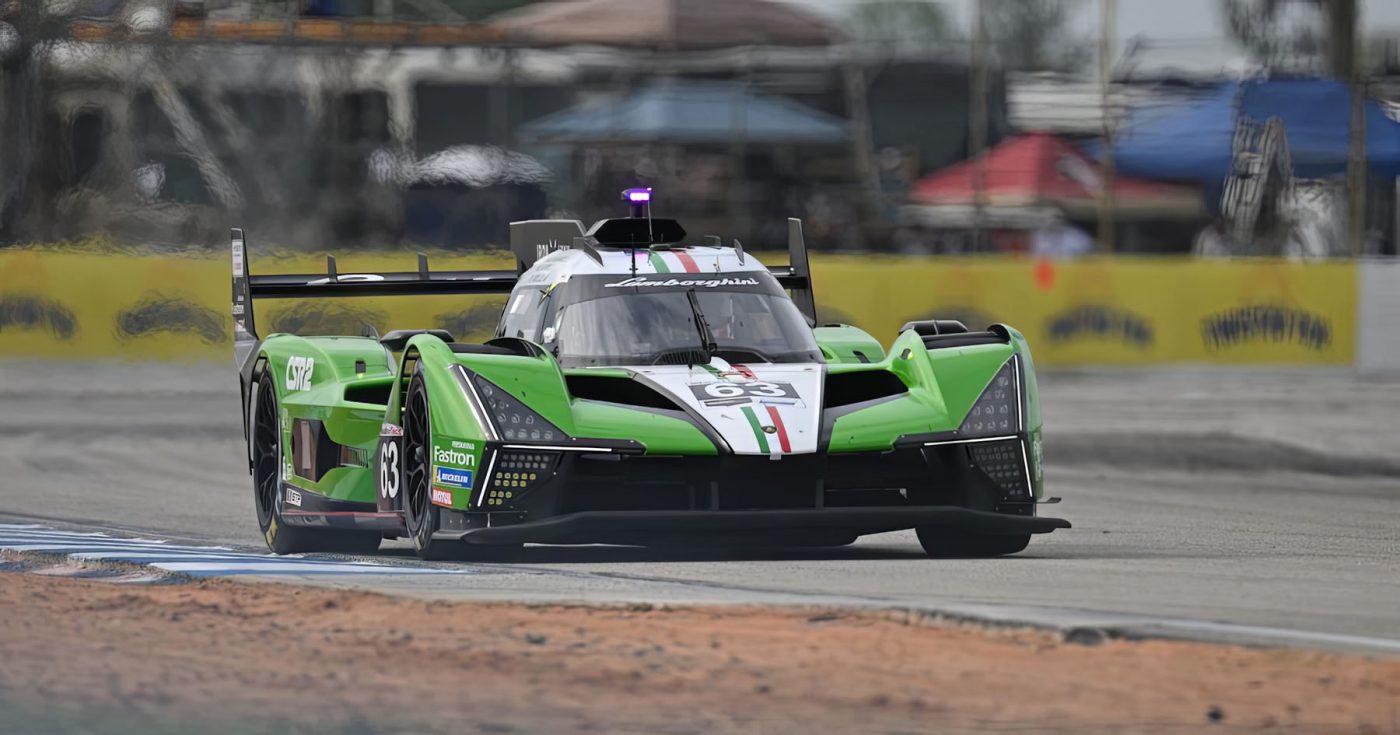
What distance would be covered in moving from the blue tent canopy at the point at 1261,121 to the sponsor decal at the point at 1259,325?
16.1 feet

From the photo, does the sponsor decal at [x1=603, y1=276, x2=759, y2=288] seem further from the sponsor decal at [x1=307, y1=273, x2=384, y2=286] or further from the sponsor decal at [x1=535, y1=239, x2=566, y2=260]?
the sponsor decal at [x1=307, y1=273, x2=384, y2=286]

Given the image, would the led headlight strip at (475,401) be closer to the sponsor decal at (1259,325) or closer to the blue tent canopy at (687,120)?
the sponsor decal at (1259,325)

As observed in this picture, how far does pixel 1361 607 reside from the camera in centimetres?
760

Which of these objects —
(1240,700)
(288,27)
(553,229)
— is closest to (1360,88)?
(288,27)

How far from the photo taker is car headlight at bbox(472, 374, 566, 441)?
8812 mm

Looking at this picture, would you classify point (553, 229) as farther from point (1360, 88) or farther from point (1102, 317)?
point (1360, 88)

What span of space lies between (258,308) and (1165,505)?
32.6 feet

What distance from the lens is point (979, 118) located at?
2794 cm

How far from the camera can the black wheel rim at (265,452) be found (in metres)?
11.3

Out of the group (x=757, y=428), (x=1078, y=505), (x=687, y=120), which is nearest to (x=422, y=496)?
(x=757, y=428)

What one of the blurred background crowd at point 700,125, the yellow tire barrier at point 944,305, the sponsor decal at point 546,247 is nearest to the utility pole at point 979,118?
the blurred background crowd at point 700,125

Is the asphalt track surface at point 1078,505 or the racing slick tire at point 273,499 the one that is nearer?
the asphalt track surface at point 1078,505

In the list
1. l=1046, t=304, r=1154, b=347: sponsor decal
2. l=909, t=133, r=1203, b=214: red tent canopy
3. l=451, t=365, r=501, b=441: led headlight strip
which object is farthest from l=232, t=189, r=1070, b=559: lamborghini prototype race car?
l=909, t=133, r=1203, b=214: red tent canopy

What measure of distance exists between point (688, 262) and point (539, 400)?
5.74 feet
